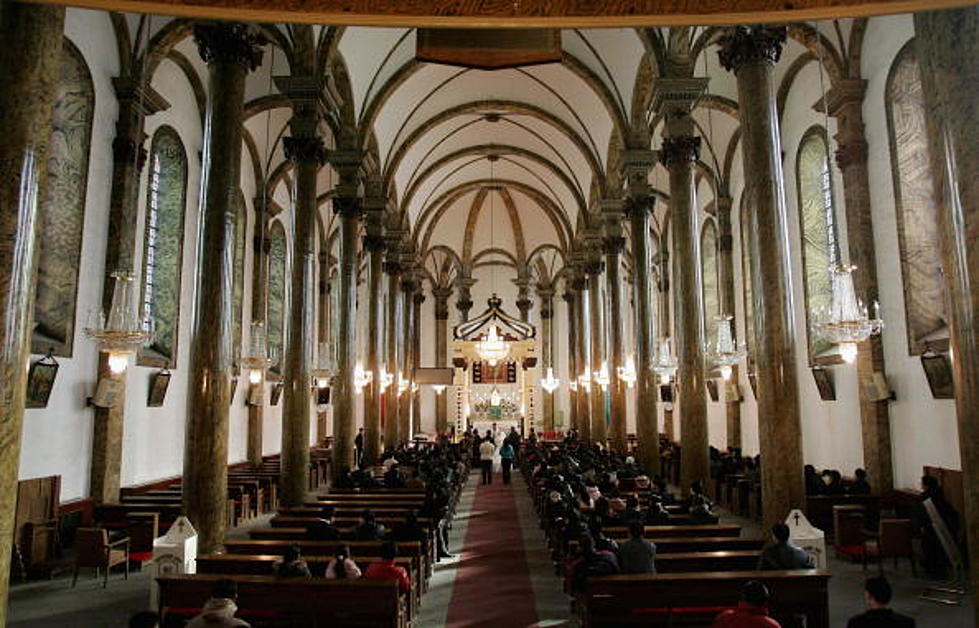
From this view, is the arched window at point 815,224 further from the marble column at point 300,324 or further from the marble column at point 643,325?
the marble column at point 300,324

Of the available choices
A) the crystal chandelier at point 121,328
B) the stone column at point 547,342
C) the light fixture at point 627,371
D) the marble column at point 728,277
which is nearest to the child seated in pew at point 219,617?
the crystal chandelier at point 121,328

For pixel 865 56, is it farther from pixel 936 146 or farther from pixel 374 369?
pixel 374 369

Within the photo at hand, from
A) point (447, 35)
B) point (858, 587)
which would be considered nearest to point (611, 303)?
point (858, 587)

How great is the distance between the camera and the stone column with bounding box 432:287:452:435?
133 feet

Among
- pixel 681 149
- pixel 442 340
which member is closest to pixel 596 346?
pixel 681 149

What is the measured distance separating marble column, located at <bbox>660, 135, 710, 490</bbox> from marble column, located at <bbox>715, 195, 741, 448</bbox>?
7.35 metres

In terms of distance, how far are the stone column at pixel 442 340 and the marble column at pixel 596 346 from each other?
48.5 ft

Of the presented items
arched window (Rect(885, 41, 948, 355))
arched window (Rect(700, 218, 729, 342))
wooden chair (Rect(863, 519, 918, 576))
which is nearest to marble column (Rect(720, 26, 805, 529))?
wooden chair (Rect(863, 519, 918, 576))

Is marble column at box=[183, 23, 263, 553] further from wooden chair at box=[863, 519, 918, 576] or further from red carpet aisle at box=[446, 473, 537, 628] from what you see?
wooden chair at box=[863, 519, 918, 576]

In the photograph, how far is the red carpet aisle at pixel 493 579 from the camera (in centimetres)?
755

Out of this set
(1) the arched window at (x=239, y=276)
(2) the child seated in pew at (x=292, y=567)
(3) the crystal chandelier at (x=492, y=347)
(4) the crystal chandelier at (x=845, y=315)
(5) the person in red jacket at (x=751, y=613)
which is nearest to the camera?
(5) the person in red jacket at (x=751, y=613)

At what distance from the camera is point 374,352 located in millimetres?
21391

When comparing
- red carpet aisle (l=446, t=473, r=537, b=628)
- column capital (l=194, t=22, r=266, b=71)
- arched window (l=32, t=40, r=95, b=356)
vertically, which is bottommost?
red carpet aisle (l=446, t=473, r=537, b=628)

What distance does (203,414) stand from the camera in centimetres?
845
